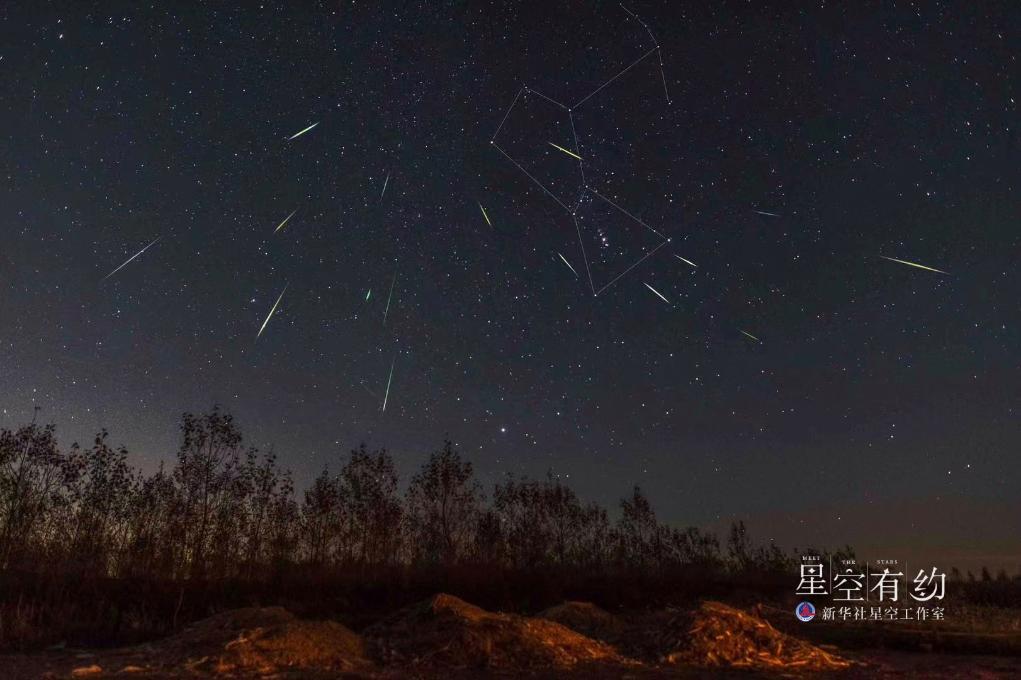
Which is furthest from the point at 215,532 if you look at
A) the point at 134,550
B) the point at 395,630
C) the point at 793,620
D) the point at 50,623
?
the point at 793,620

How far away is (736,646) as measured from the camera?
527 inches

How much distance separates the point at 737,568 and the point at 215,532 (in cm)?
3280

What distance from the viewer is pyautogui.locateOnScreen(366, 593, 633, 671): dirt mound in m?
12.4

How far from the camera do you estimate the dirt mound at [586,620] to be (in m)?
15.6

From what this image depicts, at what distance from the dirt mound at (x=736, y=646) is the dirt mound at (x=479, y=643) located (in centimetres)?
131

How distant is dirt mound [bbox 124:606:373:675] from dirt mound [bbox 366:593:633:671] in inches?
31.7

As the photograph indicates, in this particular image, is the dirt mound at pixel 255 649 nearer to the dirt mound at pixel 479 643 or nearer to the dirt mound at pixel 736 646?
the dirt mound at pixel 479 643

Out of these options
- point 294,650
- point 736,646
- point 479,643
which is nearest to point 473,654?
point 479,643

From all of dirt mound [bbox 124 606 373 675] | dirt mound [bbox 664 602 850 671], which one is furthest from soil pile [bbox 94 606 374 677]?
dirt mound [bbox 664 602 850 671]

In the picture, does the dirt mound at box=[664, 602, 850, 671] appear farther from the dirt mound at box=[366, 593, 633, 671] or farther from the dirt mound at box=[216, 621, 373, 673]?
the dirt mound at box=[216, 621, 373, 673]

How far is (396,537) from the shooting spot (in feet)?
135

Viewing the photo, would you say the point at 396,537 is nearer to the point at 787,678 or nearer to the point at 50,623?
the point at 50,623

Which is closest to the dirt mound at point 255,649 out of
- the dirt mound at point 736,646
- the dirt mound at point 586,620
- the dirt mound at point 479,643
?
the dirt mound at point 479,643

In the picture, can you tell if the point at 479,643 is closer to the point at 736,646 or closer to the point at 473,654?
the point at 473,654
